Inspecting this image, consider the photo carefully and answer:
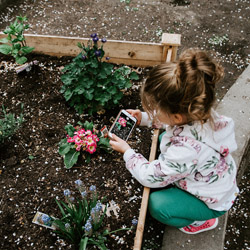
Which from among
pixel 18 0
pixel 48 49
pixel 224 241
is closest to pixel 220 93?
pixel 224 241

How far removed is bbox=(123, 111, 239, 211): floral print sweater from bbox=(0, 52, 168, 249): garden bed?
0.41m

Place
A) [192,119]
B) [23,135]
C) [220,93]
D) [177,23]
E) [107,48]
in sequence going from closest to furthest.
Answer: [192,119] < [23,135] < [107,48] < [220,93] < [177,23]

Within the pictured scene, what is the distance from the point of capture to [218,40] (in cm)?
362

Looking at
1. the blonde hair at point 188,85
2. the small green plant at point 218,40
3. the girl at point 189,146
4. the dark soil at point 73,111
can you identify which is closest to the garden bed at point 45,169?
the dark soil at point 73,111

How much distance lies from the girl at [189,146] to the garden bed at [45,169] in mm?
310

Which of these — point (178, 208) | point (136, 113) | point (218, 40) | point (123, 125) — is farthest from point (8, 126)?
point (218, 40)

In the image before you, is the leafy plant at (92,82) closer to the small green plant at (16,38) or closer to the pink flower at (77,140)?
the pink flower at (77,140)

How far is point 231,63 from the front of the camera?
10.9 ft

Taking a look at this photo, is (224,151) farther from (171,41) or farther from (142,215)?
(171,41)

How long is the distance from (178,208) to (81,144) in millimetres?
852

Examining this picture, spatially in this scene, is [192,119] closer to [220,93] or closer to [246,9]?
[220,93]

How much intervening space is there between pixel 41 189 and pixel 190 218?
1129 mm

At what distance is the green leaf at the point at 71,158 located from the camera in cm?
213

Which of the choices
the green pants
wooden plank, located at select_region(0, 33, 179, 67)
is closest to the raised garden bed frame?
wooden plank, located at select_region(0, 33, 179, 67)
